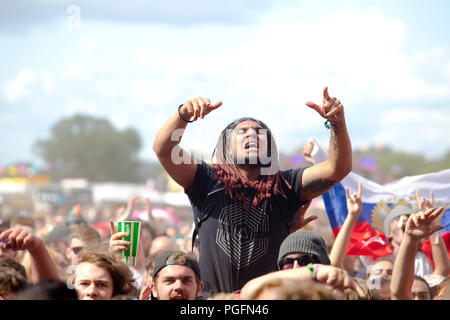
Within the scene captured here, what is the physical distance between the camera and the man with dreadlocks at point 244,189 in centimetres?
382

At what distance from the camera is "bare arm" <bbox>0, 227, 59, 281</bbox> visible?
311 centimetres

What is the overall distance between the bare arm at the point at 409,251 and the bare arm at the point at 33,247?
1586 millimetres

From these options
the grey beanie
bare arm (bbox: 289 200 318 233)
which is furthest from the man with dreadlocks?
the grey beanie

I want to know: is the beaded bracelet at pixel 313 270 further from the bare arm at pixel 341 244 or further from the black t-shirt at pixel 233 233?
the bare arm at pixel 341 244

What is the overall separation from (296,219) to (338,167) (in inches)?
20.9

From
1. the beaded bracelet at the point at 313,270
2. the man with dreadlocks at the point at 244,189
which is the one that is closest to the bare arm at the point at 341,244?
the man with dreadlocks at the point at 244,189

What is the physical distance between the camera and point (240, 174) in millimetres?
4000

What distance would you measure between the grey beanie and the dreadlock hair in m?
0.42

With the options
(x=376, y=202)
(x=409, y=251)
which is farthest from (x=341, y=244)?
(x=376, y=202)

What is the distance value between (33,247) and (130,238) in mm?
762

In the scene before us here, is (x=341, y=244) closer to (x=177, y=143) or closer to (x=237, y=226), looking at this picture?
(x=237, y=226)
